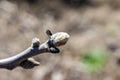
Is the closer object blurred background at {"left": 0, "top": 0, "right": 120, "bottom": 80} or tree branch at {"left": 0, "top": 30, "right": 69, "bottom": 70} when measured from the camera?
tree branch at {"left": 0, "top": 30, "right": 69, "bottom": 70}

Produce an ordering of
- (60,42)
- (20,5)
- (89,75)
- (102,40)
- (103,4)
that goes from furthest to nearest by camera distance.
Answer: (103,4), (20,5), (102,40), (89,75), (60,42)

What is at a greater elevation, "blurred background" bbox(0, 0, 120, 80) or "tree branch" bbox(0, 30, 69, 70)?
"blurred background" bbox(0, 0, 120, 80)

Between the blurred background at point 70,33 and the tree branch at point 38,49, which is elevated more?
the blurred background at point 70,33

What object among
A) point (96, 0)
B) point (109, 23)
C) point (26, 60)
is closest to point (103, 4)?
point (96, 0)

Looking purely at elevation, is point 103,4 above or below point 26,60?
above

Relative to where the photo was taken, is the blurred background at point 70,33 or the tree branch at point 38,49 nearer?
the tree branch at point 38,49

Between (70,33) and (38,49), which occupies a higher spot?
(70,33)

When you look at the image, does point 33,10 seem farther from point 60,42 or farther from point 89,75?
point 60,42

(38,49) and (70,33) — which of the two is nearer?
(38,49)
